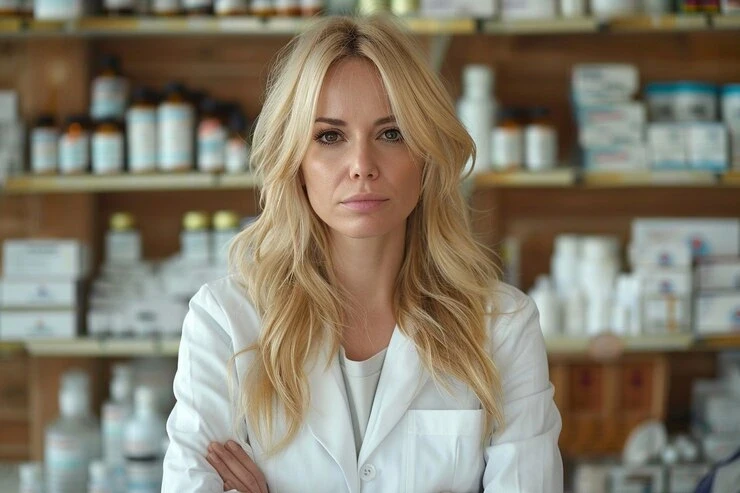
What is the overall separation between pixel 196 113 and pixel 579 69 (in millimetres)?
1066

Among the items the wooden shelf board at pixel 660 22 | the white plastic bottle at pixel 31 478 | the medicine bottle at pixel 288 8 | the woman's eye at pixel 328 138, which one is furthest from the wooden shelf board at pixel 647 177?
the white plastic bottle at pixel 31 478

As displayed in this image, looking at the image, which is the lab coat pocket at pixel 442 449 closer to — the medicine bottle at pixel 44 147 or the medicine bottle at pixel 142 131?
the medicine bottle at pixel 142 131

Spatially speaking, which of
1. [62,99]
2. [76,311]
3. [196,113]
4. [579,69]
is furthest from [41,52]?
[579,69]

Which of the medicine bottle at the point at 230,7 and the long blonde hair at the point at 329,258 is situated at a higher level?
the medicine bottle at the point at 230,7

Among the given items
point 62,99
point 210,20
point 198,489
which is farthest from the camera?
point 62,99

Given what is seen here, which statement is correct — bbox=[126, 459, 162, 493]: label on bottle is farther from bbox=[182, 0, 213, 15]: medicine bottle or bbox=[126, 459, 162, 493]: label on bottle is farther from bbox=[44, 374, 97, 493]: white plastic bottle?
bbox=[182, 0, 213, 15]: medicine bottle

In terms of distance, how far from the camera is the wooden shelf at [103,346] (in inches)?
109

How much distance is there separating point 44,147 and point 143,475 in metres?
0.92

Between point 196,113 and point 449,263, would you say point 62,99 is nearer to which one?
point 196,113

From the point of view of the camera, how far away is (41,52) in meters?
2.96

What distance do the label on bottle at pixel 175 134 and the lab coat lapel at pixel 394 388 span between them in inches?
48.9

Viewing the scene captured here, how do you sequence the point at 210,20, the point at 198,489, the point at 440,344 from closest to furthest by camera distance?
the point at 198,489
the point at 440,344
the point at 210,20

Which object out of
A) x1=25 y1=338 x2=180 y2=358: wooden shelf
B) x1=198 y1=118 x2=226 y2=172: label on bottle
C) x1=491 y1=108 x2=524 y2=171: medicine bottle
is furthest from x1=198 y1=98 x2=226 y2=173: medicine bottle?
x1=491 y1=108 x2=524 y2=171: medicine bottle

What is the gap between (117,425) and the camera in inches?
108
